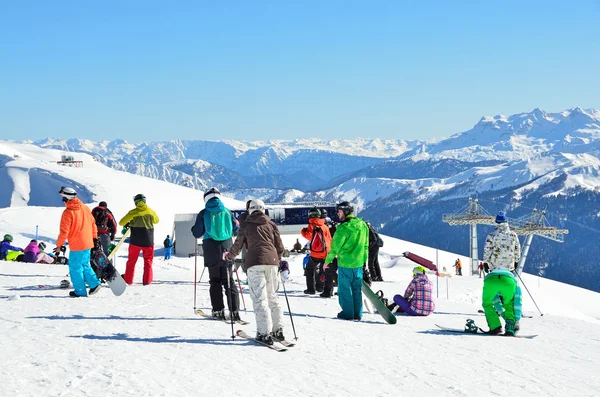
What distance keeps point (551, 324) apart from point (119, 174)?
4624 inches

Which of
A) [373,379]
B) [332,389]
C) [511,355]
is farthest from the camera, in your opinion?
[511,355]

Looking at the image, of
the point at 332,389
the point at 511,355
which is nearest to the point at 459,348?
the point at 511,355

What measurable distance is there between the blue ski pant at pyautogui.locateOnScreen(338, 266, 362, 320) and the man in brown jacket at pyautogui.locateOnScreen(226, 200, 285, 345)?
2.64 m

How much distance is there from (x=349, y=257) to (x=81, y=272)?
5.13 metres

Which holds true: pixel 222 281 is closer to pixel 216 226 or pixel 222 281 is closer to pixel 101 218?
pixel 216 226

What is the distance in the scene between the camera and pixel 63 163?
148 meters

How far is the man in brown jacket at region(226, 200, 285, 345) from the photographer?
7.54 m

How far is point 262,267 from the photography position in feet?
25.2

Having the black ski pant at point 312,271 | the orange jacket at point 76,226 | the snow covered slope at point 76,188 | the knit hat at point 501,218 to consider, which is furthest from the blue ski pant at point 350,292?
the snow covered slope at point 76,188

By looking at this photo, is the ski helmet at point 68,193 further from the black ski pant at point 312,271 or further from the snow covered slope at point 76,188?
the snow covered slope at point 76,188

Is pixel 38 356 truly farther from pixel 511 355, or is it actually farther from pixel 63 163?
pixel 63 163

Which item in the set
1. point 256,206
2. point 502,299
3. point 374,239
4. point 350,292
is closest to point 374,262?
point 374,239

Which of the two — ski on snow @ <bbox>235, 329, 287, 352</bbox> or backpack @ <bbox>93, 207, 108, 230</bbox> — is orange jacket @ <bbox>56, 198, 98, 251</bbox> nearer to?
backpack @ <bbox>93, 207, 108, 230</bbox>

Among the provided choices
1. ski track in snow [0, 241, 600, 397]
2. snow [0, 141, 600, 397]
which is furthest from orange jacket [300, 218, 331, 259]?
ski track in snow [0, 241, 600, 397]
